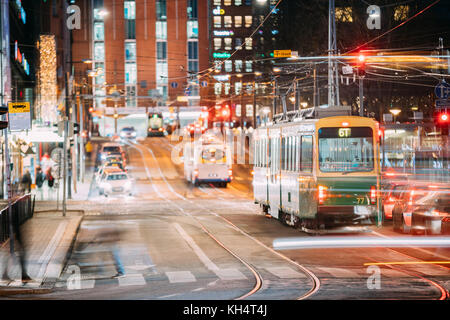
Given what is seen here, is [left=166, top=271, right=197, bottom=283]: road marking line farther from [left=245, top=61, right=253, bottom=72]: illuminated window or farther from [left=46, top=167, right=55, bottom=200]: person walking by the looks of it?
[left=245, top=61, right=253, bottom=72]: illuminated window

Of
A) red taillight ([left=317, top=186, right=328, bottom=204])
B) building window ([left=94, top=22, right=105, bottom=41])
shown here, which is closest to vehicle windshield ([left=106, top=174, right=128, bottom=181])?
red taillight ([left=317, top=186, right=328, bottom=204])

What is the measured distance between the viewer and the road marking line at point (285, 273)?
589 inches

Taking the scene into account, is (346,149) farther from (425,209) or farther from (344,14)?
(344,14)

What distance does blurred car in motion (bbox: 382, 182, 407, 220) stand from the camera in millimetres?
24141

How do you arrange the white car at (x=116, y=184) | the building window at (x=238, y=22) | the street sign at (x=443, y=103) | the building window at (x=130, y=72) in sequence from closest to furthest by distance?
the street sign at (x=443, y=103) → the white car at (x=116, y=184) → the building window at (x=238, y=22) → the building window at (x=130, y=72)

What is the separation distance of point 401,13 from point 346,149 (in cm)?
3593

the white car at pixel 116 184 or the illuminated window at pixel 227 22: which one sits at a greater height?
the illuminated window at pixel 227 22

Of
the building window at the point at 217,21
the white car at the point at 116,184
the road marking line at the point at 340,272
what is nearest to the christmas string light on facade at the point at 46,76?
the white car at the point at 116,184

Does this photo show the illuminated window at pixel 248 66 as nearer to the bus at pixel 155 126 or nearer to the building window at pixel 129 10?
the bus at pixel 155 126

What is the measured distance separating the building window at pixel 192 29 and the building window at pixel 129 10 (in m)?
7.61

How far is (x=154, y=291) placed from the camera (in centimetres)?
1341

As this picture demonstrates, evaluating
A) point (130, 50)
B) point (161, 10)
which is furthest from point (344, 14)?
point (130, 50)

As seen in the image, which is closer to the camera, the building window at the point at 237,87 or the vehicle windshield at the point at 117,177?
the vehicle windshield at the point at 117,177

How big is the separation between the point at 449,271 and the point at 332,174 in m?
6.83
